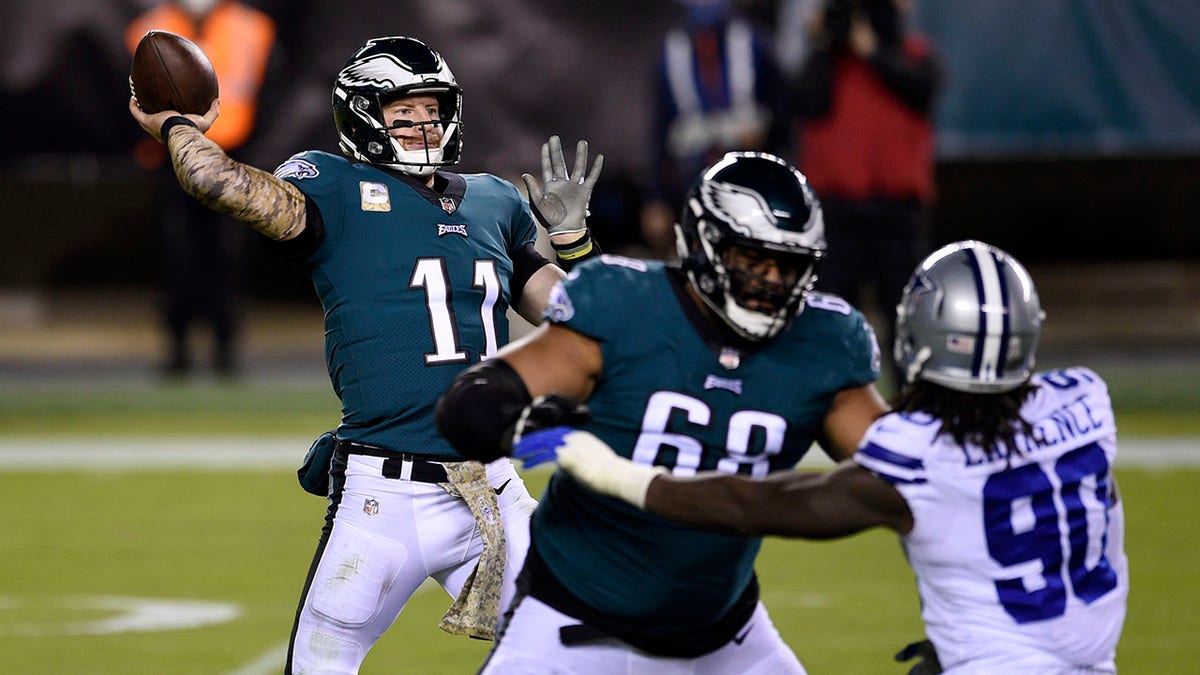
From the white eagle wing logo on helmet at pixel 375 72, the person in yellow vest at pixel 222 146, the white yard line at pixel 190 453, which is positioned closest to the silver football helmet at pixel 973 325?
the white eagle wing logo on helmet at pixel 375 72

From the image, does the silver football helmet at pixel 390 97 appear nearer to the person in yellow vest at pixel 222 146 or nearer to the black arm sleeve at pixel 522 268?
the black arm sleeve at pixel 522 268

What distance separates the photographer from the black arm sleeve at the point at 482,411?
318 centimetres

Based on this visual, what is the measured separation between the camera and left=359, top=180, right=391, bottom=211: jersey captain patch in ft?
13.2

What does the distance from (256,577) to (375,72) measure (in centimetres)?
291

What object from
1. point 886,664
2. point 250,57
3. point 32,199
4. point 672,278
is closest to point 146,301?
point 32,199

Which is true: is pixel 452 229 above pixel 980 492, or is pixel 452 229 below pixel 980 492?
above

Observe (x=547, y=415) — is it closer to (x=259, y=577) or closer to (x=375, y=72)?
(x=375, y=72)

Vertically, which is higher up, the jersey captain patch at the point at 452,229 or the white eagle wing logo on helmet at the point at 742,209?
the white eagle wing logo on helmet at the point at 742,209

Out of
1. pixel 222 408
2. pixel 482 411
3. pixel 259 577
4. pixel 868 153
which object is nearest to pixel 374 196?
pixel 482 411

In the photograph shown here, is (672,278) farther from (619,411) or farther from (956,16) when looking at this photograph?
(956,16)

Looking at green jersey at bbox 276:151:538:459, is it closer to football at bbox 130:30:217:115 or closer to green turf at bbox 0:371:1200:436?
football at bbox 130:30:217:115

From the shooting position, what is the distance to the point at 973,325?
296cm

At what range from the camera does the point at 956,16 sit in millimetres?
11109

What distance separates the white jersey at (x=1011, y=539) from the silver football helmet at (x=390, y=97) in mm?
1602
